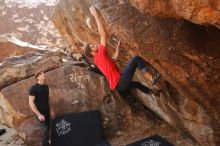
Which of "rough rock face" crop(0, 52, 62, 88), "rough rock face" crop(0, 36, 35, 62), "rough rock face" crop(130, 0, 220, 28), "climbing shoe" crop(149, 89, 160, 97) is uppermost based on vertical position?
"rough rock face" crop(130, 0, 220, 28)

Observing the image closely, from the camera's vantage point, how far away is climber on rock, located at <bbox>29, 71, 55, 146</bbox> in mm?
7594

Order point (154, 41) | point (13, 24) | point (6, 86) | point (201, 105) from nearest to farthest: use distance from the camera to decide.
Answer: point (154, 41), point (201, 105), point (6, 86), point (13, 24)

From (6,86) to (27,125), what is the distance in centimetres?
144

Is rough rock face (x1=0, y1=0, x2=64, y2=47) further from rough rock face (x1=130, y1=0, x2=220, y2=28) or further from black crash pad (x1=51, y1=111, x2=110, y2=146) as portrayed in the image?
rough rock face (x1=130, y1=0, x2=220, y2=28)

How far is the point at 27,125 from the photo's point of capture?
29.2 ft

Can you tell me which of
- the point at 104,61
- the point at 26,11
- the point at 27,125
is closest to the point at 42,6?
the point at 26,11

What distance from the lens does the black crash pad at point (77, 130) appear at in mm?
8648

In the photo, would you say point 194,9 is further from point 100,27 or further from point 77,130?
point 77,130

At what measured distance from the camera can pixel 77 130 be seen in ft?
29.0

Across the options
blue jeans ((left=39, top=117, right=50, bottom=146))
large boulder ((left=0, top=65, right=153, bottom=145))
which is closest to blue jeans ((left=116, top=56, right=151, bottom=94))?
blue jeans ((left=39, top=117, right=50, bottom=146))

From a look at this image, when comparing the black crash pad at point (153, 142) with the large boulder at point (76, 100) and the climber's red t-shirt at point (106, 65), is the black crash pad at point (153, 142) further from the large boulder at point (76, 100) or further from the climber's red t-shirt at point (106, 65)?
the climber's red t-shirt at point (106, 65)

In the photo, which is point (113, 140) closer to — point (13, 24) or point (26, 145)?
point (26, 145)

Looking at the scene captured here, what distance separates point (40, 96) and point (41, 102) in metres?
0.15

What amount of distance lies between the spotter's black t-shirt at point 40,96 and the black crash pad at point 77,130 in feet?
2.82
